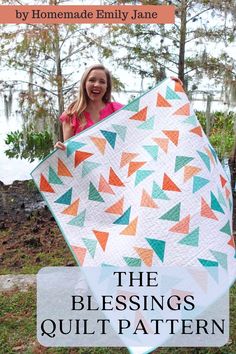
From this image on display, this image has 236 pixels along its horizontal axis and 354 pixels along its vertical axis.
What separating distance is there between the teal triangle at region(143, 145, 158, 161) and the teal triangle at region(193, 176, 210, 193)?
0.21 metres

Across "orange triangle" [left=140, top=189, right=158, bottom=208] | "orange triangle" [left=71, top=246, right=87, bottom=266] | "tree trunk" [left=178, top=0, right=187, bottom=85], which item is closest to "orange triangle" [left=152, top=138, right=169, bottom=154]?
"orange triangle" [left=140, top=189, right=158, bottom=208]

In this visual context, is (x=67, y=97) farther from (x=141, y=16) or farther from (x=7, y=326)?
(x=7, y=326)

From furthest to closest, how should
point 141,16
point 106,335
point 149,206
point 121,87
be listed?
point 121,87 < point 141,16 < point 106,335 < point 149,206

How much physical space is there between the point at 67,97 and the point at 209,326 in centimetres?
255

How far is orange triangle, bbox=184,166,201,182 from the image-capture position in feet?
6.91

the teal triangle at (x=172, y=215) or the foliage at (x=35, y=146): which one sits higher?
the teal triangle at (x=172, y=215)

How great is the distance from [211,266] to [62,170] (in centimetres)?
80

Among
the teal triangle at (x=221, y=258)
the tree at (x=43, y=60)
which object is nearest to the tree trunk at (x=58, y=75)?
the tree at (x=43, y=60)

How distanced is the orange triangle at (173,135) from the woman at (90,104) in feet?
0.94

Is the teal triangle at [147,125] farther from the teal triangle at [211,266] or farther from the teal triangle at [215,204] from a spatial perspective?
the teal triangle at [211,266]

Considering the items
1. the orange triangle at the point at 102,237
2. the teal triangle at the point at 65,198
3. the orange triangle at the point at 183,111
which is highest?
the orange triangle at the point at 183,111

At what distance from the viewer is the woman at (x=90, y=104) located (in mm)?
2182

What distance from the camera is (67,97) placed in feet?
14.3

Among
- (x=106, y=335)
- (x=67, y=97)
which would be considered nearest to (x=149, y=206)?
(x=106, y=335)
